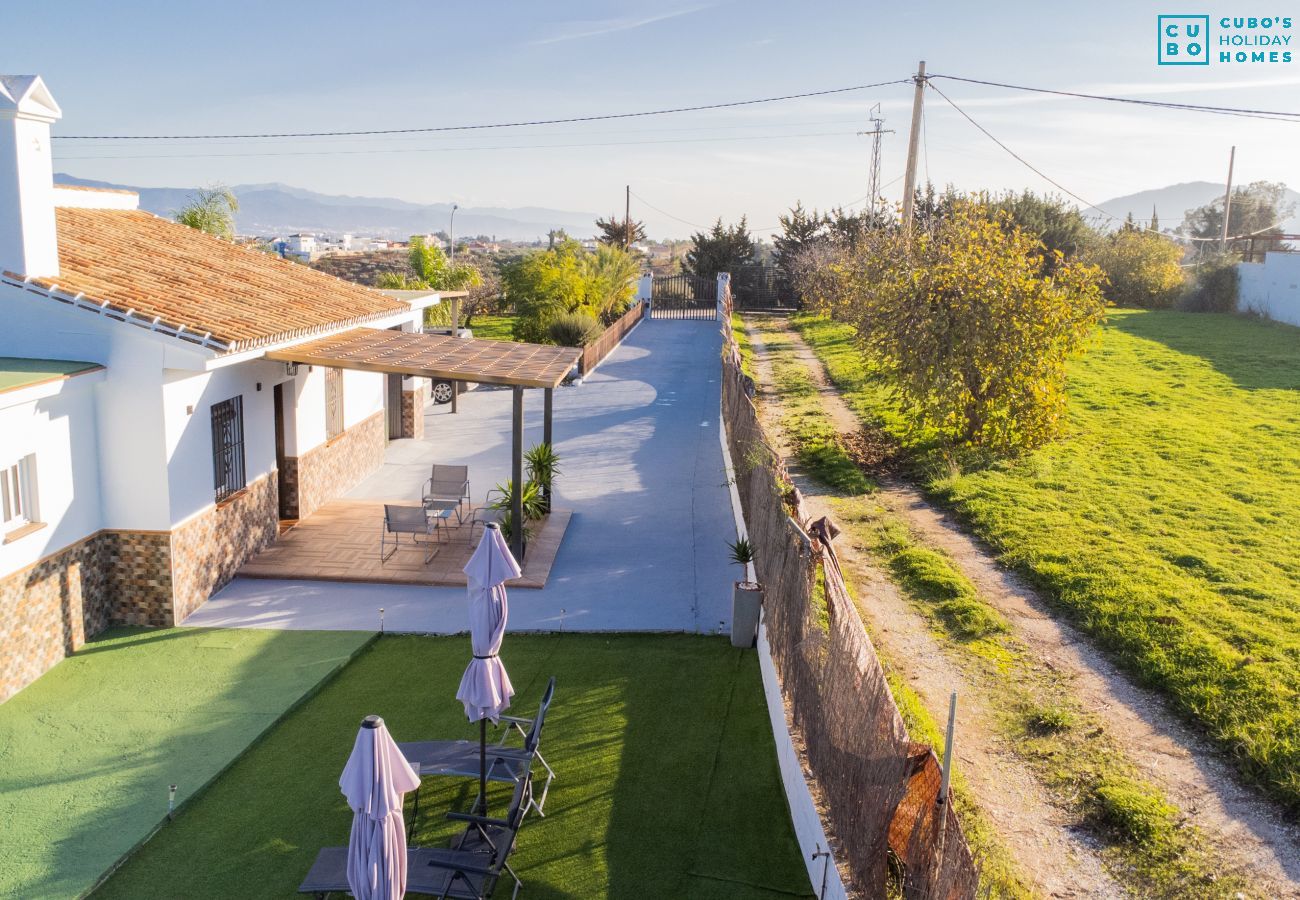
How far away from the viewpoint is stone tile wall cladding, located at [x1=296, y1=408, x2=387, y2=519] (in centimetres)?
1475

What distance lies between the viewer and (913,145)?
86.6 feet

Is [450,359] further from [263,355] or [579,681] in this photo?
[579,681]

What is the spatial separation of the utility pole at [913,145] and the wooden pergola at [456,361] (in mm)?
14623

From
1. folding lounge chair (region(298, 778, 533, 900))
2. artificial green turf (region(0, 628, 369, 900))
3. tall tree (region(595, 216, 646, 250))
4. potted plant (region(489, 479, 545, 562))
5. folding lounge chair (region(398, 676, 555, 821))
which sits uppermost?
tall tree (region(595, 216, 646, 250))

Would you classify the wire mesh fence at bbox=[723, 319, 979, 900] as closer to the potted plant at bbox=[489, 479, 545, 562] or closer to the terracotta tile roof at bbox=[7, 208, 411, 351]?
the potted plant at bbox=[489, 479, 545, 562]

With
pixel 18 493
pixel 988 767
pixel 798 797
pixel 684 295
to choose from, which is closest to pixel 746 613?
pixel 988 767

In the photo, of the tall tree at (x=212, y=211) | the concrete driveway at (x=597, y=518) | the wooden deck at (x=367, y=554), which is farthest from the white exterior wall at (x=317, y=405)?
the tall tree at (x=212, y=211)

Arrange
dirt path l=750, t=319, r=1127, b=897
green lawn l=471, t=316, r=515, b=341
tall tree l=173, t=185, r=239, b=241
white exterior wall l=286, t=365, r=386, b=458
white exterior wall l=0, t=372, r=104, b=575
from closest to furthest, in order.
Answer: dirt path l=750, t=319, r=1127, b=897
white exterior wall l=0, t=372, r=104, b=575
white exterior wall l=286, t=365, r=386, b=458
tall tree l=173, t=185, r=239, b=241
green lawn l=471, t=316, r=515, b=341

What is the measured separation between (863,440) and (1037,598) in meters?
9.07

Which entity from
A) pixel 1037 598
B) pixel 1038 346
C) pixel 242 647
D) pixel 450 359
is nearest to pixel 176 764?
pixel 242 647

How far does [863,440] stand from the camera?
792 inches

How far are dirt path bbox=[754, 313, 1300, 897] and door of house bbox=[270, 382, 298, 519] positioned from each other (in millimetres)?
8270

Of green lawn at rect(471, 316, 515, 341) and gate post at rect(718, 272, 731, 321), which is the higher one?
gate post at rect(718, 272, 731, 321)

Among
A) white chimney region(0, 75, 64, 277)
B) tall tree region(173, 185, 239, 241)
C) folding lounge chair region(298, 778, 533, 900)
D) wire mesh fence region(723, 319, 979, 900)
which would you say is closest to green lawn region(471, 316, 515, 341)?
tall tree region(173, 185, 239, 241)
